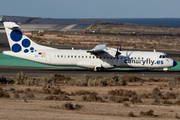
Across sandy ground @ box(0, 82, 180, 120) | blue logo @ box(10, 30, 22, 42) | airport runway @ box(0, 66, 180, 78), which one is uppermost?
blue logo @ box(10, 30, 22, 42)

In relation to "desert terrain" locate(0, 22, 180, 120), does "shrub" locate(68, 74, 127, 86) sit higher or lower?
higher

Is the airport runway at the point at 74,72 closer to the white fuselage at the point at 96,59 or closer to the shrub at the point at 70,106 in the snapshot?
the white fuselage at the point at 96,59

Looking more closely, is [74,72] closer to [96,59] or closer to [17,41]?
[96,59]

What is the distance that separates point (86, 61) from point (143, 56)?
766cm

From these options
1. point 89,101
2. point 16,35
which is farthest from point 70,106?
point 16,35

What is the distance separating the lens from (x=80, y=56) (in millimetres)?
36906

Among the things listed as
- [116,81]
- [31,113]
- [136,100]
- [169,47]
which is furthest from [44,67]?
[169,47]

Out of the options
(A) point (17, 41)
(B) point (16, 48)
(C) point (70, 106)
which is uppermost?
(A) point (17, 41)

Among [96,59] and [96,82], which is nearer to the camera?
[96,82]

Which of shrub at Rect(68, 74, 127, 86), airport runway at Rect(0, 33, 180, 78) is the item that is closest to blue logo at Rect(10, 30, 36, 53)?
airport runway at Rect(0, 33, 180, 78)

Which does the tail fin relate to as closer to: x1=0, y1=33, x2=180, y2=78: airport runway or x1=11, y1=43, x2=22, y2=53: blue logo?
x1=11, y1=43, x2=22, y2=53: blue logo

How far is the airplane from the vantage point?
36.4 meters

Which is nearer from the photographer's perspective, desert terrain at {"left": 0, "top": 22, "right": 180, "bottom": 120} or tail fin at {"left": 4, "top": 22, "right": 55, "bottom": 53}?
desert terrain at {"left": 0, "top": 22, "right": 180, "bottom": 120}

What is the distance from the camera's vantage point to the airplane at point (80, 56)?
36.4m
